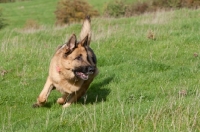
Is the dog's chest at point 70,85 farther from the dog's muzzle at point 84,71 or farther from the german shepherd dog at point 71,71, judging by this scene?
the dog's muzzle at point 84,71

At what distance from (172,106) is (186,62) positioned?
4719 millimetres

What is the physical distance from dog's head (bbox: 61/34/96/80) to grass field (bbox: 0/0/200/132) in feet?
2.07

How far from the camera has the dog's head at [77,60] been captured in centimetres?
661

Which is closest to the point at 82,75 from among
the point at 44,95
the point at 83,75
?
the point at 83,75

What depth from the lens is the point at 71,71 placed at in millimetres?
6801

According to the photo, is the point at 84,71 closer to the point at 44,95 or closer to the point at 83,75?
the point at 83,75

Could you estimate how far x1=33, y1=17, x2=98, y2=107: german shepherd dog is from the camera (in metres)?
6.66

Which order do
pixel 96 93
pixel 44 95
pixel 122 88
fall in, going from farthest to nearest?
pixel 96 93 → pixel 122 88 → pixel 44 95

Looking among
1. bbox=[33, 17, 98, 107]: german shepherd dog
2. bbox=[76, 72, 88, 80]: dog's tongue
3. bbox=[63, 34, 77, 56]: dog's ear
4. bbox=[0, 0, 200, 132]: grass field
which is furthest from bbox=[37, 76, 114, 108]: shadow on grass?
bbox=[63, 34, 77, 56]: dog's ear

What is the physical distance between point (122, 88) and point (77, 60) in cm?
149

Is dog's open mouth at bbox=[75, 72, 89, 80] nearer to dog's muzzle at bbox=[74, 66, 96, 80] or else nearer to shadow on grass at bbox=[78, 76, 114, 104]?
dog's muzzle at bbox=[74, 66, 96, 80]

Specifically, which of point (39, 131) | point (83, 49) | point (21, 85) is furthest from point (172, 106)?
point (21, 85)

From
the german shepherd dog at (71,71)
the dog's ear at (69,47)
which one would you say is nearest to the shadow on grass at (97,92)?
the german shepherd dog at (71,71)

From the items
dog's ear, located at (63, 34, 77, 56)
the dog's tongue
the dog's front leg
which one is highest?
dog's ear, located at (63, 34, 77, 56)
